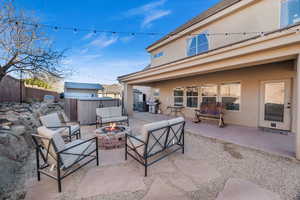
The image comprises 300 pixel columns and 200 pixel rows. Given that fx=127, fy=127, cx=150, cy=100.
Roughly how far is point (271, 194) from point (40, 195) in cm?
348

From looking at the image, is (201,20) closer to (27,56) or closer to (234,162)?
(234,162)

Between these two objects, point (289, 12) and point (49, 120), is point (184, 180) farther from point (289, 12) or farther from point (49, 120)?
point (289, 12)

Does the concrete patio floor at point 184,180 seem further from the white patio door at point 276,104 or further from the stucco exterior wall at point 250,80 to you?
the stucco exterior wall at point 250,80

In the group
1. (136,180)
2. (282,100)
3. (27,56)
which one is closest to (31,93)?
(27,56)

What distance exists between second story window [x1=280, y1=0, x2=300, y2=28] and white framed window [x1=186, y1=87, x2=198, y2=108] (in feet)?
14.0

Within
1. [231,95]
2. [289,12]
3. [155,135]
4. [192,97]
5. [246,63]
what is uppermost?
[289,12]

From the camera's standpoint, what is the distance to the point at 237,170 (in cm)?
253

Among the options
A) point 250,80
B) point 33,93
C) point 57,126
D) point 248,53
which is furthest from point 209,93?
point 33,93

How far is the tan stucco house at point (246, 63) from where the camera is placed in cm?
301

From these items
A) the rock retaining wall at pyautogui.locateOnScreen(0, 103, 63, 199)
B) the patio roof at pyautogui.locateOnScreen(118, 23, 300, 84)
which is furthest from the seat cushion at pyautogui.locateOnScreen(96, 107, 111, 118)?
the patio roof at pyautogui.locateOnScreen(118, 23, 300, 84)

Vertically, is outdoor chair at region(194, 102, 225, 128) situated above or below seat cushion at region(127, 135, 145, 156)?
above

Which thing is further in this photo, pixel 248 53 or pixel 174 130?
pixel 248 53

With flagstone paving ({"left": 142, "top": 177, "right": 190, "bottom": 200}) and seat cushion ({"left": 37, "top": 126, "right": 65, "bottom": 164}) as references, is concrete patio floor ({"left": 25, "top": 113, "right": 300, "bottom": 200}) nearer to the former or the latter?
flagstone paving ({"left": 142, "top": 177, "right": 190, "bottom": 200})

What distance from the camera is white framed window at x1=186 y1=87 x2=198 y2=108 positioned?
25.3 ft
